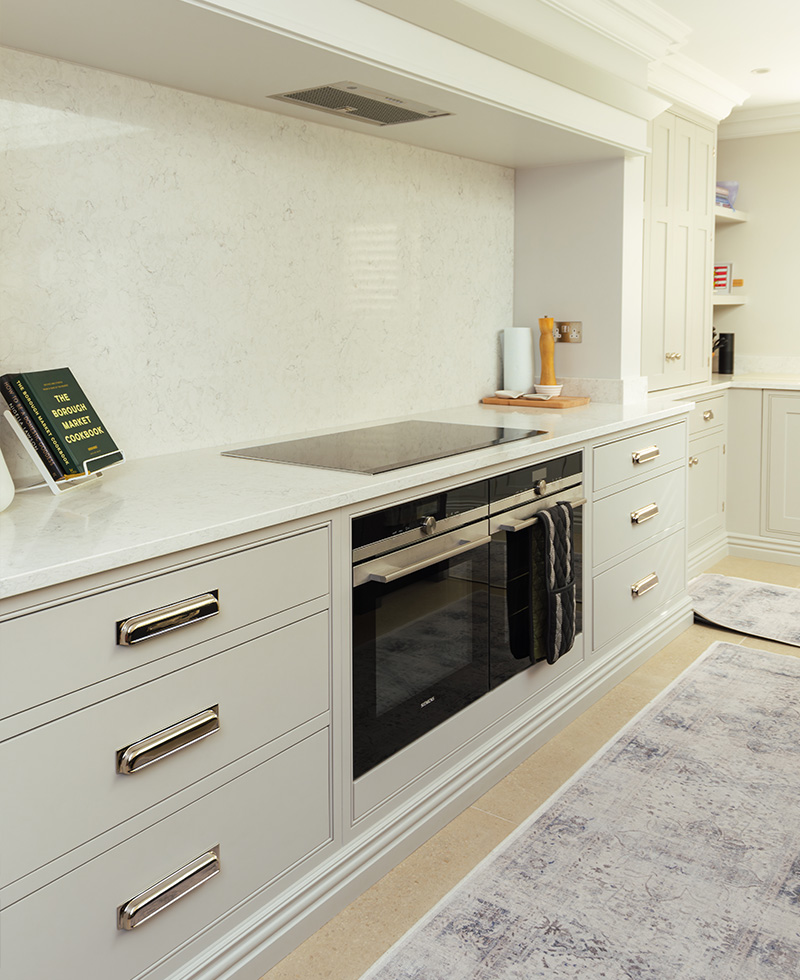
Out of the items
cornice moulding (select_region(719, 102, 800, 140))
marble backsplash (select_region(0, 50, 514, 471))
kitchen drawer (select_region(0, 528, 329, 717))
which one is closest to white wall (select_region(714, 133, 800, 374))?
cornice moulding (select_region(719, 102, 800, 140))

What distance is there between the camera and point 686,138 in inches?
157

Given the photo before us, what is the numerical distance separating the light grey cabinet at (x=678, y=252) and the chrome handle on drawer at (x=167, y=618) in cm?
279

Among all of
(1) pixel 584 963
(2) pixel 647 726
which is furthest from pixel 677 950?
(2) pixel 647 726

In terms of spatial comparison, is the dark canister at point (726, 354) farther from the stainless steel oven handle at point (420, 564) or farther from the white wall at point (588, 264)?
the stainless steel oven handle at point (420, 564)

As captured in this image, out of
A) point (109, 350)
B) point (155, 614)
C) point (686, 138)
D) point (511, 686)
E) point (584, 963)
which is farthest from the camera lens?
point (686, 138)

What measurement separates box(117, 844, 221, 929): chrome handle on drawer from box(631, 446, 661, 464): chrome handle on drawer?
195cm

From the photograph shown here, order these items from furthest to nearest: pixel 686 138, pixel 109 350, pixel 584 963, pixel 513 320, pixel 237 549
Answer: pixel 686 138 < pixel 513 320 < pixel 109 350 < pixel 584 963 < pixel 237 549

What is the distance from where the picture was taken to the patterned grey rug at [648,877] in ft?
5.60

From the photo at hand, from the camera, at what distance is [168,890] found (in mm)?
1463

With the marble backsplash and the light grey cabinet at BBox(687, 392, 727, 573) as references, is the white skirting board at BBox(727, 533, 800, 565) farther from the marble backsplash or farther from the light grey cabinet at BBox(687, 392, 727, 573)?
the marble backsplash

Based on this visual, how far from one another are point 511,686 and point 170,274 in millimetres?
1397

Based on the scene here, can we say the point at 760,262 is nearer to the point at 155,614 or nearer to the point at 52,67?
the point at 52,67

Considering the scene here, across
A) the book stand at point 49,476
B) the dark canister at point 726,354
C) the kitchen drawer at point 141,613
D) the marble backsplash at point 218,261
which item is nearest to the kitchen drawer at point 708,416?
the dark canister at point 726,354

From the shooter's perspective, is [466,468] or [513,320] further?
[513,320]
